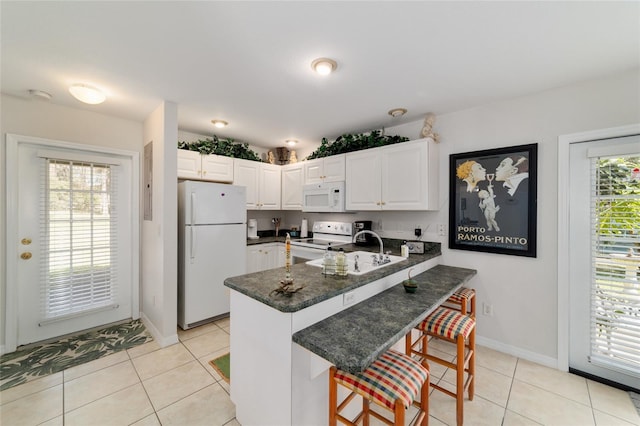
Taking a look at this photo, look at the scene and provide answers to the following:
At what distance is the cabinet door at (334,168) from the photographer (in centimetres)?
351

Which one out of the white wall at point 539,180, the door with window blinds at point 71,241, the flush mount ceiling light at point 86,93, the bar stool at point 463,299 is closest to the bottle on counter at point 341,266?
the bar stool at point 463,299

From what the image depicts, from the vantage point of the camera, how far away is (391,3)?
134 centimetres

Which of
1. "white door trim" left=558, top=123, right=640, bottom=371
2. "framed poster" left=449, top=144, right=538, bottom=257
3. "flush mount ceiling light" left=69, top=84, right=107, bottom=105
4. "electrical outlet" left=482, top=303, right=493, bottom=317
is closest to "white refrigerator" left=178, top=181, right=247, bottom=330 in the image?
"flush mount ceiling light" left=69, top=84, right=107, bottom=105

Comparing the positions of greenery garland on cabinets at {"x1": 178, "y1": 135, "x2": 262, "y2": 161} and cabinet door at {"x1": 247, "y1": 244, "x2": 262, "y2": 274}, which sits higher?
greenery garland on cabinets at {"x1": 178, "y1": 135, "x2": 262, "y2": 161}

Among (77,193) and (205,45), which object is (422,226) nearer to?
(205,45)

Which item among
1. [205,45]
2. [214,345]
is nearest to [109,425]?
[214,345]

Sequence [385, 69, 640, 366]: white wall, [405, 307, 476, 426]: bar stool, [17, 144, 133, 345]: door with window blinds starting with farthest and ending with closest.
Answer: [17, 144, 133, 345]: door with window blinds → [385, 69, 640, 366]: white wall → [405, 307, 476, 426]: bar stool

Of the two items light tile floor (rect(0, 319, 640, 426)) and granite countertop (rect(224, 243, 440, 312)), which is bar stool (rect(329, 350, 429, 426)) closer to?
granite countertop (rect(224, 243, 440, 312))

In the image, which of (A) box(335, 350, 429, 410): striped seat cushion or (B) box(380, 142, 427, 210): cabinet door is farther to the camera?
(B) box(380, 142, 427, 210): cabinet door

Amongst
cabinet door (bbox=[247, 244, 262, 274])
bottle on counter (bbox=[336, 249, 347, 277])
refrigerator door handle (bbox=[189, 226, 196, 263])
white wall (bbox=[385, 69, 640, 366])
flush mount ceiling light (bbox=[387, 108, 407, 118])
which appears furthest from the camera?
cabinet door (bbox=[247, 244, 262, 274])

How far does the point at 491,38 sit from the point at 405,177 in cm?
149

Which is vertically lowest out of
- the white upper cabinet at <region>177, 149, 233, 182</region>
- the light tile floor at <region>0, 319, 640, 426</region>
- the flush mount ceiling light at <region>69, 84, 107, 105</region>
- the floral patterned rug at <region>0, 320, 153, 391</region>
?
the light tile floor at <region>0, 319, 640, 426</region>

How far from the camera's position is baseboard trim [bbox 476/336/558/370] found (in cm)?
228

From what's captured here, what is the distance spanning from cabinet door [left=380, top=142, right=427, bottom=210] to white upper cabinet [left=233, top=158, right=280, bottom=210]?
1.95 metres
